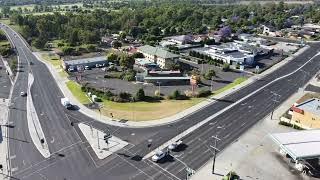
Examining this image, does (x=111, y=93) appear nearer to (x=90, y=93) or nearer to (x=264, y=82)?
(x=90, y=93)

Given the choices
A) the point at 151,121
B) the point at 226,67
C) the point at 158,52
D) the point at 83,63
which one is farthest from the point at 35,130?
the point at 226,67

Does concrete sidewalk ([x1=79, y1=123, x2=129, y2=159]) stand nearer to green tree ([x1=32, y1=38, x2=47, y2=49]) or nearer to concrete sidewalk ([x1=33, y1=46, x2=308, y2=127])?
concrete sidewalk ([x1=33, y1=46, x2=308, y2=127])

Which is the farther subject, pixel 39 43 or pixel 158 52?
pixel 39 43

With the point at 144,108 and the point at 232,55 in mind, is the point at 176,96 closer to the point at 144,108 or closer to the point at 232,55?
the point at 144,108

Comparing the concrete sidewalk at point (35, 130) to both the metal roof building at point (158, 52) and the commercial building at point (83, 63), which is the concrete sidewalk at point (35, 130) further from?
the metal roof building at point (158, 52)

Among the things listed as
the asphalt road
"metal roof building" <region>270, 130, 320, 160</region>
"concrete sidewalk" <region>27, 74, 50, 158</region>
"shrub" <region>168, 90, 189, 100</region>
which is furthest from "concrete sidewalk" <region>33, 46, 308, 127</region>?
"metal roof building" <region>270, 130, 320, 160</region>

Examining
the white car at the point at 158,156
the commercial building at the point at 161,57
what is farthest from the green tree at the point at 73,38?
the white car at the point at 158,156
